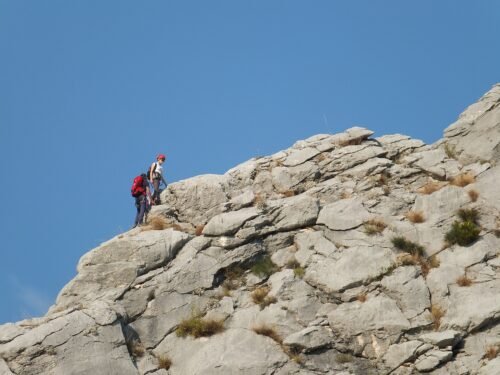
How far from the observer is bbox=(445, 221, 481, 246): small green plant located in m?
25.1

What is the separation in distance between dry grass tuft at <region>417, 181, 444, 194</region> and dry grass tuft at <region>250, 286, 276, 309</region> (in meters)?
8.33

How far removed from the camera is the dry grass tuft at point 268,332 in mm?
23000

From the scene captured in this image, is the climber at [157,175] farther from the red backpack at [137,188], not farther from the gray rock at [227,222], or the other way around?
the gray rock at [227,222]

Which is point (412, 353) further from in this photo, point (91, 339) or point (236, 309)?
point (91, 339)

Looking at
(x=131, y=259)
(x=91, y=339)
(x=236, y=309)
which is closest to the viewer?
(x=91, y=339)

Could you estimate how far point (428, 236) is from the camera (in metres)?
26.0

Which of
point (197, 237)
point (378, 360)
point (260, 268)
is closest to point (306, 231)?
point (260, 268)

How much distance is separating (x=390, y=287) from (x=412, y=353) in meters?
3.03

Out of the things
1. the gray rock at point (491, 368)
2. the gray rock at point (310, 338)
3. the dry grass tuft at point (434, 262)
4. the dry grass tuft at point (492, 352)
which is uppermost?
the dry grass tuft at point (434, 262)

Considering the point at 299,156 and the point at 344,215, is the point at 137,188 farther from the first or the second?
the point at 344,215

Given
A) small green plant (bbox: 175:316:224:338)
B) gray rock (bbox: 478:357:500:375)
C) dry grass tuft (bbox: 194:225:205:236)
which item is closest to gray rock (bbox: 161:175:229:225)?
dry grass tuft (bbox: 194:225:205:236)

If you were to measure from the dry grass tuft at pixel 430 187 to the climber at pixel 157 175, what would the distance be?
1190cm

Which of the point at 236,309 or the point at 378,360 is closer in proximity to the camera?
the point at 378,360

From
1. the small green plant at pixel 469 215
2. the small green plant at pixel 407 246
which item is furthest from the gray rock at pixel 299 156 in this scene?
the small green plant at pixel 469 215
